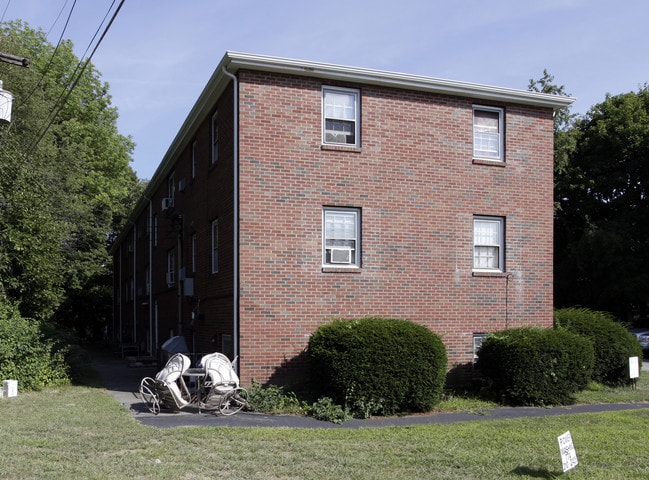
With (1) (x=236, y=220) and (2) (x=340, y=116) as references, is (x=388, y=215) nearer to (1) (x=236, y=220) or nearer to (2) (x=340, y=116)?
(2) (x=340, y=116)

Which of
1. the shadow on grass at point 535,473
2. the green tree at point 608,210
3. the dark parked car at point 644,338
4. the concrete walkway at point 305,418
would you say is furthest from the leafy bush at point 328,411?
the green tree at point 608,210

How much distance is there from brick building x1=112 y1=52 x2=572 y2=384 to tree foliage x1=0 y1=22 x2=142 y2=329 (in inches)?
166

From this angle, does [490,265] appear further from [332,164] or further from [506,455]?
[506,455]

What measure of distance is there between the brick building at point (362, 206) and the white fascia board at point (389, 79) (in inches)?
1.5

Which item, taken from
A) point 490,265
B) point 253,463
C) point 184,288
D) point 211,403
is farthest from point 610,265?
point 253,463

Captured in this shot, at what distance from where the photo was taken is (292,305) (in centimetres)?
1314

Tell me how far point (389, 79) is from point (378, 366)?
20.5 feet

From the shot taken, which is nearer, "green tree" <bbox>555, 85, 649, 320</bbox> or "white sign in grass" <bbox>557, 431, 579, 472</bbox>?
"white sign in grass" <bbox>557, 431, 579, 472</bbox>

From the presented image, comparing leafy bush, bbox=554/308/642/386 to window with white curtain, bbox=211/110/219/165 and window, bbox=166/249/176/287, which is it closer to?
window with white curtain, bbox=211/110/219/165

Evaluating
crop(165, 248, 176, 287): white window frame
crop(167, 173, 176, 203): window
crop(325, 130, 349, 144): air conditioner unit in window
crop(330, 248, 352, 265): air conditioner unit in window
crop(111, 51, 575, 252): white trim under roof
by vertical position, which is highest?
crop(111, 51, 575, 252): white trim under roof

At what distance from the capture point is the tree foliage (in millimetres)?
17531

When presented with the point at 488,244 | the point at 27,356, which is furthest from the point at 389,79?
the point at 27,356

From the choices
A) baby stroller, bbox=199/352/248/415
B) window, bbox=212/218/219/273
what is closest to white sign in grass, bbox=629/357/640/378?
baby stroller, bbox=199/352/248/415

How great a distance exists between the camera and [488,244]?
15.1 metres
